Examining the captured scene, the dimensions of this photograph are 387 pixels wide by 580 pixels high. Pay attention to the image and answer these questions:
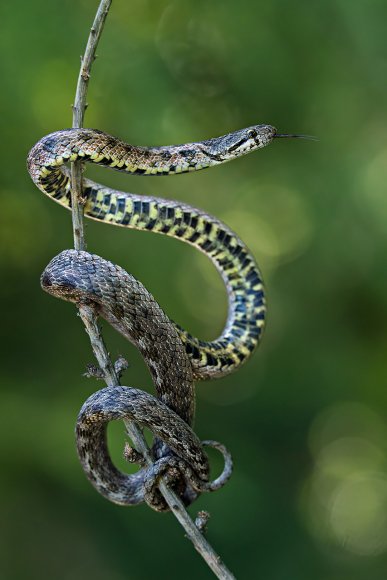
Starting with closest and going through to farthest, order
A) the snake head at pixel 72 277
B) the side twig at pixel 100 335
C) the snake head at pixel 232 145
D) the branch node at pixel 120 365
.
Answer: the side twig at pixel 100 335, the snake head at pixel 72 277, the branch node at pixel 120 365, the snake head at pixel 232 145

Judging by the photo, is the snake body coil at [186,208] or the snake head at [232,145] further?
the snake head at [232,145]

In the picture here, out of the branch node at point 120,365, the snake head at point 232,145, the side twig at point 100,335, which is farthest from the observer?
the snake head at point 232,145

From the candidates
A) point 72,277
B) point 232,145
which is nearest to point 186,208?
point 232,145

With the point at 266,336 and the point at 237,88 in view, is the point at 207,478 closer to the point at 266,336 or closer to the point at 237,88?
the point at 266,336

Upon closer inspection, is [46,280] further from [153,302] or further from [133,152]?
[133,152]

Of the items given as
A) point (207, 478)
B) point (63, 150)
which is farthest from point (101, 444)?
point (63, 150)

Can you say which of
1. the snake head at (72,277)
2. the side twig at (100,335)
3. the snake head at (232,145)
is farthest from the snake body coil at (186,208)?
the snake head at (72,277)

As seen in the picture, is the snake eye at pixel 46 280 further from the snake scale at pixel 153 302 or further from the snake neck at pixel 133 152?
the snake neck at pixel 133 152

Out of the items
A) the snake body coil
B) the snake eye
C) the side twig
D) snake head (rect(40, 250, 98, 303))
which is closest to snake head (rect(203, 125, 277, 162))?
the snake body coil
